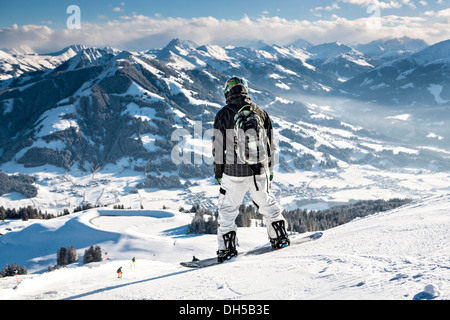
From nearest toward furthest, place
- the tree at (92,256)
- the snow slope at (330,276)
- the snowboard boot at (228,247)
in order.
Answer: the snow slope at (330,276) → the snowboard boot at (228,247) → the tree at (92,256)

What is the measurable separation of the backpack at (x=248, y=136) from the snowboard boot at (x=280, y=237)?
1.68m

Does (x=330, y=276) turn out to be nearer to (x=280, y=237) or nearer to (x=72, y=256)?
(x=280, y=237)

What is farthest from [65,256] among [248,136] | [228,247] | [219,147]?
[248,136]

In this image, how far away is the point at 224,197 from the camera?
24.2 feet

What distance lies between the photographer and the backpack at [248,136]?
7.12 meters

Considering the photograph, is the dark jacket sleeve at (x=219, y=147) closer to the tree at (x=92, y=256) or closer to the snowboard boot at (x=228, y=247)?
the snowboard boot at (x=228, y=247)

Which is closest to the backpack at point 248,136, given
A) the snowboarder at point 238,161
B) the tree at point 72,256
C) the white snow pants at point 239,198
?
the snowboarder at point 238,161

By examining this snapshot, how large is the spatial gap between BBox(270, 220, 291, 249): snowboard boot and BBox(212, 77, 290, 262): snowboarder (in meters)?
0.03

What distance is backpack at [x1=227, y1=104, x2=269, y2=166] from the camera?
7117 millimetres

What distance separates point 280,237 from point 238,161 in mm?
2371
